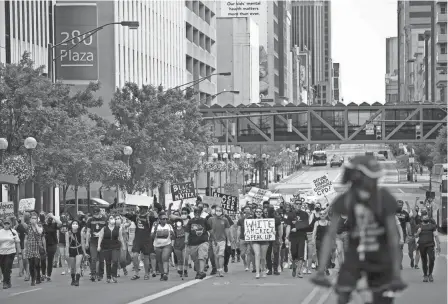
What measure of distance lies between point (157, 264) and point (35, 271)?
276 centimetres

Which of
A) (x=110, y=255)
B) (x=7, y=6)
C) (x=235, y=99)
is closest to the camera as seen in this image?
(x=110, y=255)

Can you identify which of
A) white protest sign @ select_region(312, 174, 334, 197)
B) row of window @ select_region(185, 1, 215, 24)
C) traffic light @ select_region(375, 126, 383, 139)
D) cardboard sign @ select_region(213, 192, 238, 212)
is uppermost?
row of window @ select_region(185, 1, 215, 24)

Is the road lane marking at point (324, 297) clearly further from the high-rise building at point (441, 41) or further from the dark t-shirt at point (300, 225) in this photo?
the high-rise building at point (441, 41)

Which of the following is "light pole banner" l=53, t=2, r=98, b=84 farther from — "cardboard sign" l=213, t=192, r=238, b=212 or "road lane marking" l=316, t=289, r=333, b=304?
"road lane marking" l=316, t=289, r=333, b=304

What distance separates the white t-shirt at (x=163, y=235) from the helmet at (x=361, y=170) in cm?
1658

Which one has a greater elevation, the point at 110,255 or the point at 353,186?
the point at 353,186

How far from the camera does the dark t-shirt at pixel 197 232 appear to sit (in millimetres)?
24359

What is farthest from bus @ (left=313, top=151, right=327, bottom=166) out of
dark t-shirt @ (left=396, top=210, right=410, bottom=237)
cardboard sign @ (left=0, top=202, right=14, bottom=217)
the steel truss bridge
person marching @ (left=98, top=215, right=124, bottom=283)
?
person marching @ (left=98, top=215, right=124, bottom=283)

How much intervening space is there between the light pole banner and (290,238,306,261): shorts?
36875 millimetres

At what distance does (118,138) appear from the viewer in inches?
1989

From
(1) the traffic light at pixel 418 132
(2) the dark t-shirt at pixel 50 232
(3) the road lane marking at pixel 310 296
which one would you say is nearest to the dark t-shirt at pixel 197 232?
(2) the dark t-shirt at pixel 50 232

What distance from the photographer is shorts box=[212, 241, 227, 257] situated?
24.9 metres

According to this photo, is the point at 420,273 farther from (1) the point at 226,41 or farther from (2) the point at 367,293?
(1) the point at 226,41

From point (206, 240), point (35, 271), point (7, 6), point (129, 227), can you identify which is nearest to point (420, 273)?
point (206, 240)
